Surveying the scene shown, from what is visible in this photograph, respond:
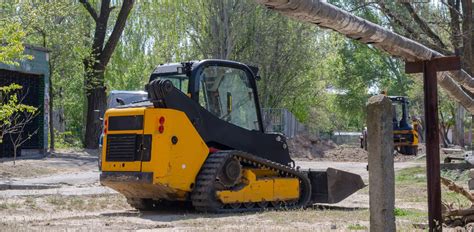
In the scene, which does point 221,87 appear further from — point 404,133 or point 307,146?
point 307,146

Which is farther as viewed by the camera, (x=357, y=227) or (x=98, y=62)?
(x=98, y=62)

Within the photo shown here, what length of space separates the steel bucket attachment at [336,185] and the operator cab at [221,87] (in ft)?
5.03

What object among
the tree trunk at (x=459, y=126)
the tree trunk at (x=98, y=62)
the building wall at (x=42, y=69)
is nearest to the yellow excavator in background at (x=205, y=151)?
the building wall at (x=42, y=69)

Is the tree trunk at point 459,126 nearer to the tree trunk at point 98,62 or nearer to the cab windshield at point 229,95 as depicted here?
the tree trunk at point 98,62

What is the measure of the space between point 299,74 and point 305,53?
4.72 feet

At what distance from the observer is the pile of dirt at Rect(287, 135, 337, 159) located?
38.7 m

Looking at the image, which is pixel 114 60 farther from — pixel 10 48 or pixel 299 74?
pixel 10 48

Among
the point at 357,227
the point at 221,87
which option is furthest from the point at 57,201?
the point at 357,227

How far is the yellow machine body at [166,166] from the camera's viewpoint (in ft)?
41.3

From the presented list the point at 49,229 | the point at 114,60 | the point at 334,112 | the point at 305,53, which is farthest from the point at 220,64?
the point at 334,112

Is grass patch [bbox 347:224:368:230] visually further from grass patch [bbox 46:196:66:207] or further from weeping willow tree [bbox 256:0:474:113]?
grass patch [bbox 46:196:66:207]

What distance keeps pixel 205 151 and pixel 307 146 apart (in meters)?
27.4

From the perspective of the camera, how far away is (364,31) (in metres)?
6.49

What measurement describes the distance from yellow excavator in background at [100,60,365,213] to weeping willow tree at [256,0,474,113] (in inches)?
202
